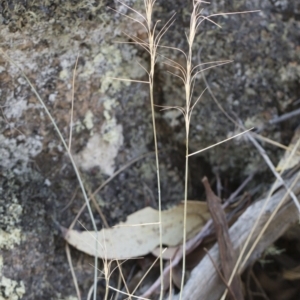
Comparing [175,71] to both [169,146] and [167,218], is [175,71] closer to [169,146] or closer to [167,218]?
[169,146]

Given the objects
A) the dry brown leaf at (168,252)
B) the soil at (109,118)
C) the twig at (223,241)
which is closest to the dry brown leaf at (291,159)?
the soil at (109,118)

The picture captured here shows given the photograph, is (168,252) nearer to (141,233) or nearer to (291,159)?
(141,233)

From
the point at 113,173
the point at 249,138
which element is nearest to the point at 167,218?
the point at 113,173

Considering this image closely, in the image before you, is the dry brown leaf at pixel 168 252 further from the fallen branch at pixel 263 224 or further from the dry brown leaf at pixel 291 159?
the dry brown leaf at pixel 291 159

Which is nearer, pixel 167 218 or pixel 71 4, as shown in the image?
pixel 71 4

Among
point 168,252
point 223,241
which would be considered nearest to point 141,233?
point 168,252
